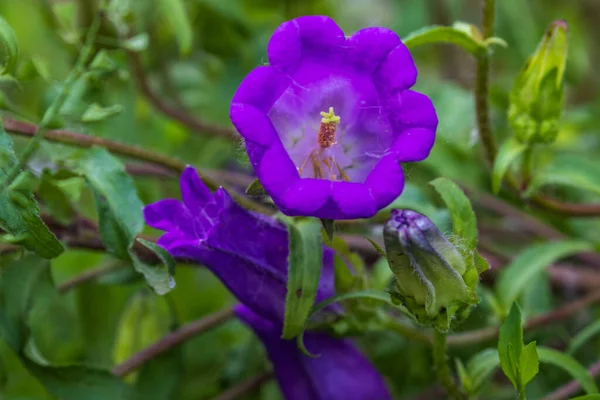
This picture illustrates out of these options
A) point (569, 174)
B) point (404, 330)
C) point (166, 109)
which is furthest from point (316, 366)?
point (166, 109)

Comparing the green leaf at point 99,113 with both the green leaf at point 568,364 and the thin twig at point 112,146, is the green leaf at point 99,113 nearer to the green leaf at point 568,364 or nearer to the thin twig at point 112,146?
the thin twig at point 112,146

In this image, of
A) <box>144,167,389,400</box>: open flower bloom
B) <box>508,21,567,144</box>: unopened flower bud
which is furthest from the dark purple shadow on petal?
<box>508,21,567,144</box>: unopened flower bud

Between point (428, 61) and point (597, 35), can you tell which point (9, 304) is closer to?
point (428, 61)

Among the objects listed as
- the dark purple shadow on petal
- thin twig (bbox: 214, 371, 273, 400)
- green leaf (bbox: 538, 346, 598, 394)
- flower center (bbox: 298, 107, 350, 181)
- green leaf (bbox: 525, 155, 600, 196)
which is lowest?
thin twig (bbox: 214, 371, 273, 400)

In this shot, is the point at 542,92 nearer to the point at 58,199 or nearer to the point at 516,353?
the point at 516,353

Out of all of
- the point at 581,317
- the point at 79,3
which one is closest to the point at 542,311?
the point at 581,317

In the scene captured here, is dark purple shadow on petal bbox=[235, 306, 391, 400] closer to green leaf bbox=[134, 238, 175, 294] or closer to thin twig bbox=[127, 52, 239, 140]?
green leaf bbox=[134, 238, 175, 294]

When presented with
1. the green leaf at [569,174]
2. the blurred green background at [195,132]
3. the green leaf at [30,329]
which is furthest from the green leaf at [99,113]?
the green leaf at [569,174]
